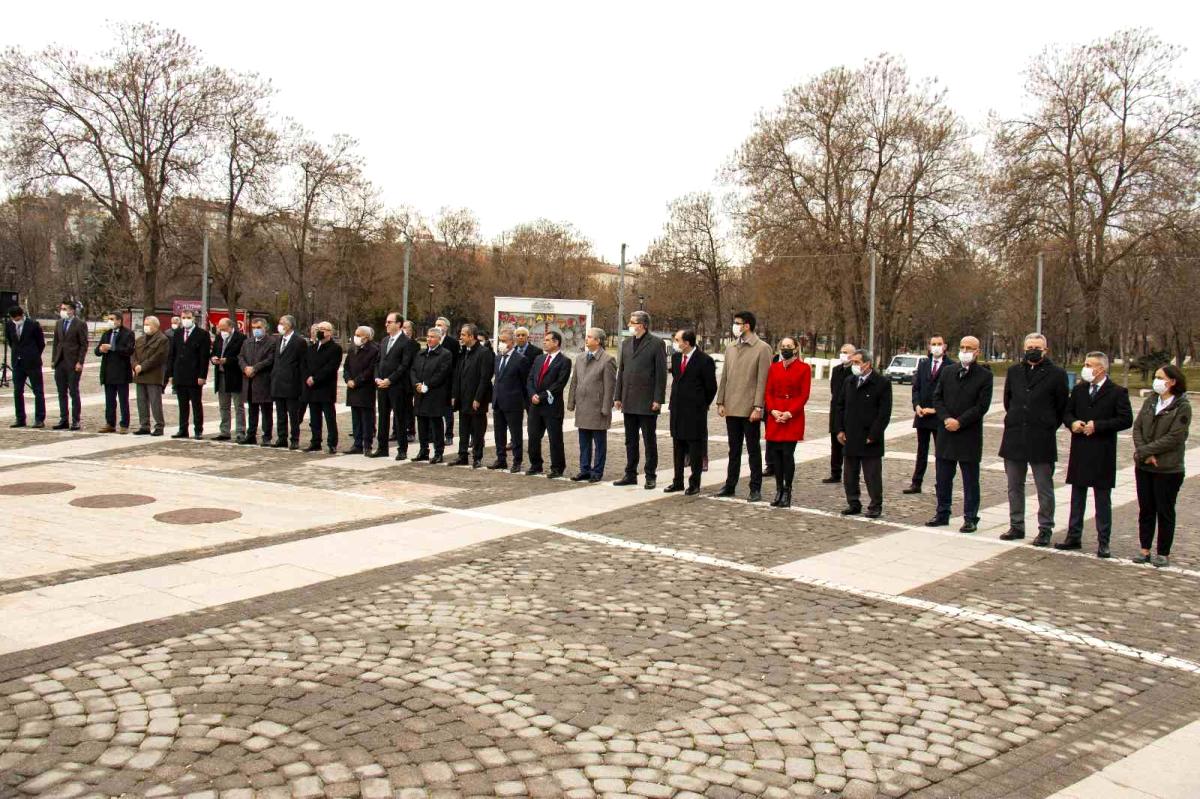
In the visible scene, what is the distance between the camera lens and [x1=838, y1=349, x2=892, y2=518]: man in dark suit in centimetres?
1041

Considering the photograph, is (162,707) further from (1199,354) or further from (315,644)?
(1199,354)

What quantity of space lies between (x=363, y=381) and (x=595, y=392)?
11.8 feet

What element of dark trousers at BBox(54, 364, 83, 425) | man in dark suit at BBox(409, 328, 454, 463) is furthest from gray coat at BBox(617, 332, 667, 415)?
dark trousers at BBox(54, 364, 83, 425)

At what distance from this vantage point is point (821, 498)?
38.8 ft

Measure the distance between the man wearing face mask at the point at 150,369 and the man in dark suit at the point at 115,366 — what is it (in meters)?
0.17

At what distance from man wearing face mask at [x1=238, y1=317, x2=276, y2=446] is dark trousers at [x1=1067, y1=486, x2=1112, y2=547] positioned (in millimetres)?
10674

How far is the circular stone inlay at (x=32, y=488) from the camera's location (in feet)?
35.0

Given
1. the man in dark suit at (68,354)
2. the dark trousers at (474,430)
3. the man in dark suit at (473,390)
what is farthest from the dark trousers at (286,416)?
the man in dark suit at (68,354)

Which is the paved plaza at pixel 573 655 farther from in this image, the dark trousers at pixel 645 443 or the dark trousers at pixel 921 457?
the dark trousers at pixel 921 457

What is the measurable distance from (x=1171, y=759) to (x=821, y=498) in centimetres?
731

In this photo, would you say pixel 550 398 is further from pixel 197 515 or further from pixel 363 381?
pixel 197 515

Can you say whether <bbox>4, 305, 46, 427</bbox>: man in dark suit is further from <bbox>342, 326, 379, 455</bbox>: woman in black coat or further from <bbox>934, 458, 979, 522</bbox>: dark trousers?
<bbox>934, 458, 979, 522</bbox>: dark trousers

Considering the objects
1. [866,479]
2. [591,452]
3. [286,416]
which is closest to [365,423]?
[286,416]

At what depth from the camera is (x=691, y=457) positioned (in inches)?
468
